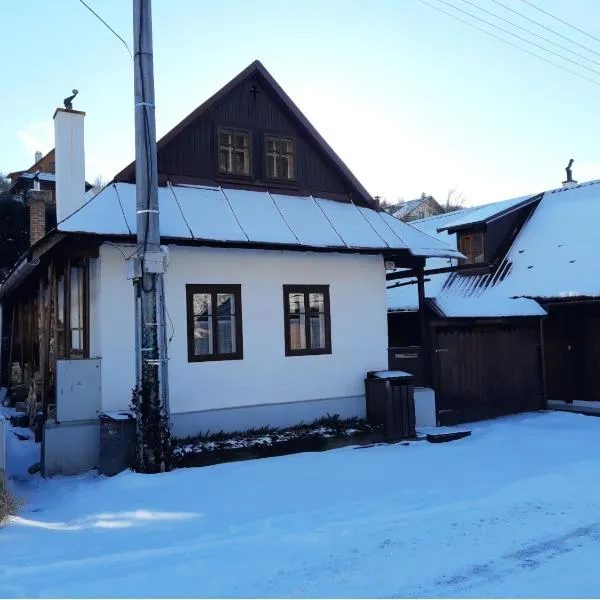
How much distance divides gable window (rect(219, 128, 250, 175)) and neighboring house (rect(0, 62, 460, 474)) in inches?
0.9

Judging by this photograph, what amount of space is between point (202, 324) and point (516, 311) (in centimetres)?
739

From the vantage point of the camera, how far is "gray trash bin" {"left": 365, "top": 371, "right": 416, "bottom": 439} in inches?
414

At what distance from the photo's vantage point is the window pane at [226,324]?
10.0 metres

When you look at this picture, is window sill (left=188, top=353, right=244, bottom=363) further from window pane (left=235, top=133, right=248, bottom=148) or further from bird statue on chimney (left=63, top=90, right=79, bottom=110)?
bird statue on chimney (left=63, top=90, right=79, bottom=110)

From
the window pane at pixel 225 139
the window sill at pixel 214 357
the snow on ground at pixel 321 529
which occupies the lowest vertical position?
the snow on ground at pixel 321 529

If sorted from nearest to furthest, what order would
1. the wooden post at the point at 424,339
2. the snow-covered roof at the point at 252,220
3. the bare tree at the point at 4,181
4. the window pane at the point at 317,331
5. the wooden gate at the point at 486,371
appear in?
1. the snow-covered roof at the point at 252,220
2. the window pane at the point at 317,331
3. the wooden post at the point at 424,339
4. the wooden gate at the point at 486,371
5. the bare tree at the point at 4,181

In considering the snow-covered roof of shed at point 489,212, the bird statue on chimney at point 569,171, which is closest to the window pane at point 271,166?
the snow-covered roof of shed at point 489,212

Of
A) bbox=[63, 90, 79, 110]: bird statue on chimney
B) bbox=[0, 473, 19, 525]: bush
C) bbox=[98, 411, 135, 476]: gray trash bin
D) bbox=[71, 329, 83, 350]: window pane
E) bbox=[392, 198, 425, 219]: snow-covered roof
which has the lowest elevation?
bbox=[0, 473, 19, 525]: bush

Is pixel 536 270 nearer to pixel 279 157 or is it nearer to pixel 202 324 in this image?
pixel 279 157

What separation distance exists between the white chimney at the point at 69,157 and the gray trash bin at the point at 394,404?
254 inches

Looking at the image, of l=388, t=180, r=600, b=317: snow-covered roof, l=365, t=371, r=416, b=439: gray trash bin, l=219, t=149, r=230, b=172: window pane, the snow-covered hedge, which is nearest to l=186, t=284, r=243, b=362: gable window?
the snow-covered hedge

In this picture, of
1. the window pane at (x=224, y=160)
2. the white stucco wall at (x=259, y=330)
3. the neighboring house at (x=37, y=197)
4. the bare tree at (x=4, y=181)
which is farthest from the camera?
the bare tree at (x=4, y=181)

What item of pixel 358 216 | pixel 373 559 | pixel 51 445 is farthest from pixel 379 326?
pixel 373 559

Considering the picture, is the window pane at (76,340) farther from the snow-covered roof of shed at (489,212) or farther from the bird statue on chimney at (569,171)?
the bird statue on chimney at (569,171)
